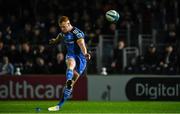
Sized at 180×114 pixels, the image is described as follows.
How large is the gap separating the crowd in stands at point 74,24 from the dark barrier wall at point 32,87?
99cm

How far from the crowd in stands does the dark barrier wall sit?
0.99 metres

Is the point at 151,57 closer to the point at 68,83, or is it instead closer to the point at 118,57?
the point at 118,57

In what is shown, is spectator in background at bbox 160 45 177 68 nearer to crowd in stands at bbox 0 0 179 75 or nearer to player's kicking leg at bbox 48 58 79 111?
crowd in stands at bbox 0 0 179 75

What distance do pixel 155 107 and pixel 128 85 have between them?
2848 millimetres

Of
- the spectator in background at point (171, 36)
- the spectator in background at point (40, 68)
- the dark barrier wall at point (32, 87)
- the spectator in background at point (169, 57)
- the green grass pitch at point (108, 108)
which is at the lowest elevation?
the green grass pitch at point (108, 108)

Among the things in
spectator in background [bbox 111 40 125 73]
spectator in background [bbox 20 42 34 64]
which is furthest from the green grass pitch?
spectator in background [bbox 20 42 34 64]

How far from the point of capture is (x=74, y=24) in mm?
23797

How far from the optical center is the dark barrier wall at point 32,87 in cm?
1959

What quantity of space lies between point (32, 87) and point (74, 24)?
4799 millimetres

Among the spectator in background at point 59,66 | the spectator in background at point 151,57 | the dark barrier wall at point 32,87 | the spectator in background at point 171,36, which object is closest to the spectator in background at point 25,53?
the spectator in background at point 59,66

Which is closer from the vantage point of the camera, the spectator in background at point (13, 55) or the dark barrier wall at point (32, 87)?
the dark barrier wall at point (32, 87)

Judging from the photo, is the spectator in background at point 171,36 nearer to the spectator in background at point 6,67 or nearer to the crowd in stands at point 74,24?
the crowd in stands at point 74,24

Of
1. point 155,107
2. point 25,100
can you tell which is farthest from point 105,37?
point 155,107

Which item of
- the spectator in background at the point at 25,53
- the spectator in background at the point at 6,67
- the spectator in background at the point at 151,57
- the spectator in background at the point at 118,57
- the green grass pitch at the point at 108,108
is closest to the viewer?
the green grass pitch at the point at 108,108
